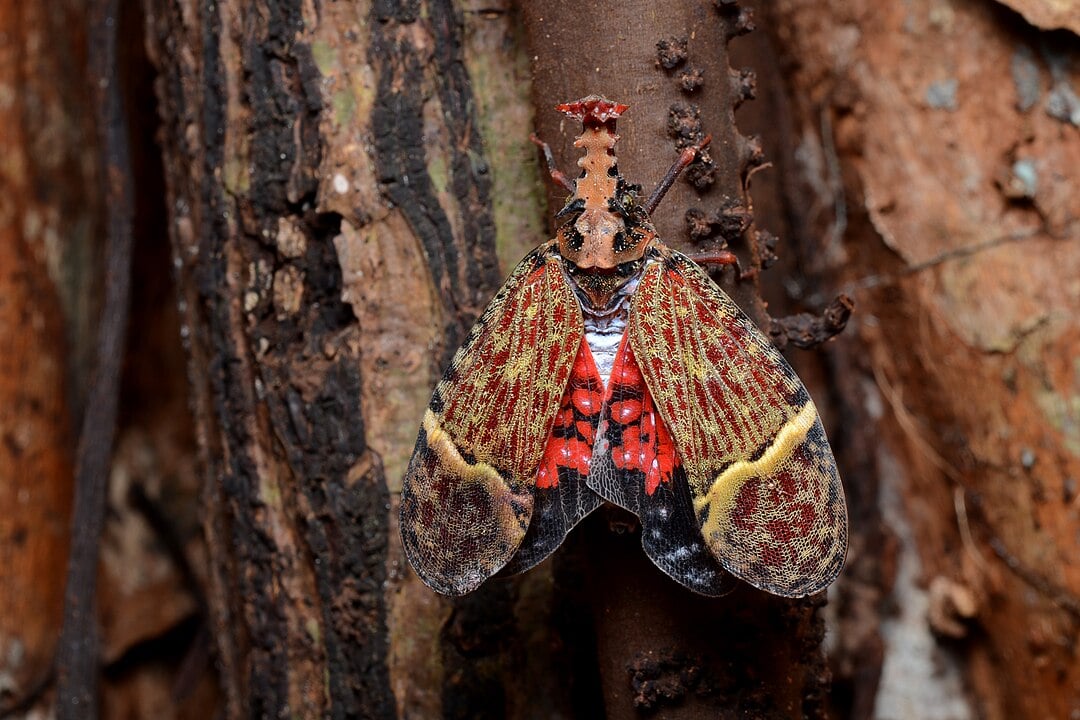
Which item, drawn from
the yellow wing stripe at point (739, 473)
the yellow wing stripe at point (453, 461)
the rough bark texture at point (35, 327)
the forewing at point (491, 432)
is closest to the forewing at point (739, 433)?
the yellow wing stripe at point (739, 473)

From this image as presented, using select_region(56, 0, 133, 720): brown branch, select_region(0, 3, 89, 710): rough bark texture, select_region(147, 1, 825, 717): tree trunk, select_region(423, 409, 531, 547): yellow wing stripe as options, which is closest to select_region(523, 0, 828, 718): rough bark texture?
select_region(423, 409, 531, 547): yellow wing stripe

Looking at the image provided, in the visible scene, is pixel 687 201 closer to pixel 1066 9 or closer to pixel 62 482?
pixel 1066 9

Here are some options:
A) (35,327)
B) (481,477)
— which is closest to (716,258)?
(481,477)

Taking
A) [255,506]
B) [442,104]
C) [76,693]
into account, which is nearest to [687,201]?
[442,104]

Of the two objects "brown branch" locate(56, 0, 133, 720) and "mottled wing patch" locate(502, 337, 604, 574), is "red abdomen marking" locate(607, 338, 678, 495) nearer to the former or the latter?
"mottled wing patch" locate(502, 337, 604, 574)

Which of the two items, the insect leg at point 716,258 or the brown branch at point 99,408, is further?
the brown branch at point 99,408

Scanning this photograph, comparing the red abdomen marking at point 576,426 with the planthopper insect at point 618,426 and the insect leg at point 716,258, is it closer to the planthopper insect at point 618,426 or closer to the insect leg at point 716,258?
the planthopper insect at point 618,426
